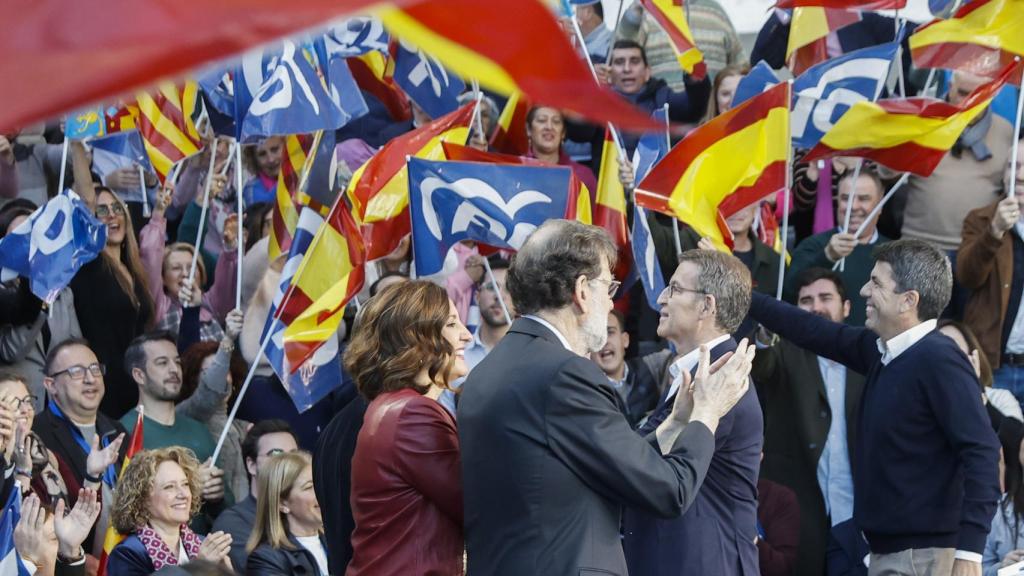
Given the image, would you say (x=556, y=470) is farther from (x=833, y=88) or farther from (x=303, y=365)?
(x=833, y=88)

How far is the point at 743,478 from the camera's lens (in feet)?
17.5

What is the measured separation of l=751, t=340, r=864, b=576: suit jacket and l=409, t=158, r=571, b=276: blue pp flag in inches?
58.8

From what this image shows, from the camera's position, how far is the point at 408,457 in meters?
4.52

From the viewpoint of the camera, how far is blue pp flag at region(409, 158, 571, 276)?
321 inches

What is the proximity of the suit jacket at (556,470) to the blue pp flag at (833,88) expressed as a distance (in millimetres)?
5103

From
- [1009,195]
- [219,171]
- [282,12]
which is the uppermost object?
[282,12]

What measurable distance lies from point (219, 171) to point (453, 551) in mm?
8422

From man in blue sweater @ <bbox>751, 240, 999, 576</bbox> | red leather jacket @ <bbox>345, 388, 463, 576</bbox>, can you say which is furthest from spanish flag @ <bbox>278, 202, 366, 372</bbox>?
red leather jacket @ <bbox>345, 388, 463, 576</bbox>

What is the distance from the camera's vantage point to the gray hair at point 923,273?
21.0 feet

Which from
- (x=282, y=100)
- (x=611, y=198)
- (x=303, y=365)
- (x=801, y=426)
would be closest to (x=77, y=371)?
(x=303, y=365)

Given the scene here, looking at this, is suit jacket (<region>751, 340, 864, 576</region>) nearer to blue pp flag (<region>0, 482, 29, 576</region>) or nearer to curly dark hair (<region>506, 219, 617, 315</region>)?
blue pp flag (<region>0, 482, 29, 576</region>)

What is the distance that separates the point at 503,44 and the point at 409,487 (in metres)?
2.93

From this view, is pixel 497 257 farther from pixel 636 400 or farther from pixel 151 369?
pixel 151 369

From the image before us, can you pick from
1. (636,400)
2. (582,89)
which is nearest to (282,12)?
(582,89)
